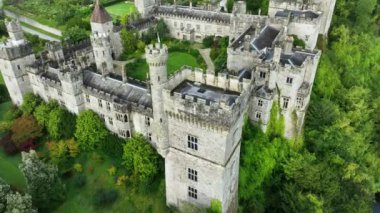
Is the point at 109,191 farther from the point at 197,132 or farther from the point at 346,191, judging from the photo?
the point at 346,191

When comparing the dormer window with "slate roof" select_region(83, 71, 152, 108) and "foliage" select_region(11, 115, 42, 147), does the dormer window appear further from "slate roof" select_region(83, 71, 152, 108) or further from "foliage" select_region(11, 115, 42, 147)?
"foliage" select_region(11, 115, 42, 147)

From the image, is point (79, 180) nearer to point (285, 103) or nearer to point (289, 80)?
point (285, 103)

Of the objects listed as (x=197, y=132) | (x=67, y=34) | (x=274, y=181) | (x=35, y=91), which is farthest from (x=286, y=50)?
(x=67, y=34)

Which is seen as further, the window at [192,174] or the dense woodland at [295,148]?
Result: the dense woodland at [295,148]

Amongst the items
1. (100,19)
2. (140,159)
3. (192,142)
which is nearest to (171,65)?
(100,19)

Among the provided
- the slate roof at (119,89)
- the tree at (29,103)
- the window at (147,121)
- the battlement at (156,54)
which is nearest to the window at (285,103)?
the slate roof at (119,89)

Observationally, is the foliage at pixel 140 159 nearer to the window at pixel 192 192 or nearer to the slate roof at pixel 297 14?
the window at pixel 192 192

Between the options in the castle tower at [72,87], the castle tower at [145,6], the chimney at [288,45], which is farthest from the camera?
the castle tower at [145,6]
